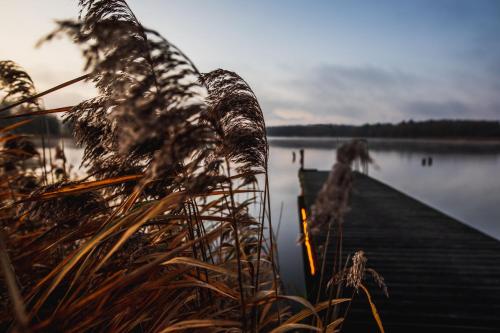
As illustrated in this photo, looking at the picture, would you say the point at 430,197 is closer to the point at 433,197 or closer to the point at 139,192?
the point at 433,197

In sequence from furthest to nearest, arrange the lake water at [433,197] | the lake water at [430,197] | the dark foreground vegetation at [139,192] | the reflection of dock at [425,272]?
the lake water at [433,197], the lake water at [430,197], the reflection of dock at [425,272], the dark foreground vegetation at [139,192]

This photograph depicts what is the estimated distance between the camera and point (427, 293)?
14.3ft

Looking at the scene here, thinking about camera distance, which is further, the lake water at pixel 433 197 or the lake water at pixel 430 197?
the lake water at pixel 433 197

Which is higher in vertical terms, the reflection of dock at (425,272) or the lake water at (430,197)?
the reflection of dock at (425,272)

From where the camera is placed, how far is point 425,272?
5.07 m

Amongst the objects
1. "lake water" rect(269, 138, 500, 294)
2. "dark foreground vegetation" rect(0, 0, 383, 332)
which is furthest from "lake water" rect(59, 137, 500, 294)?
"dark foreground vegetation" rect(0, 0, 383, 332)

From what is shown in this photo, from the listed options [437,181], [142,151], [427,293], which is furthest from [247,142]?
[437,181]

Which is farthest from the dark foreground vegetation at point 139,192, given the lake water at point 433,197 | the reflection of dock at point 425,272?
the lake water at point 433,197

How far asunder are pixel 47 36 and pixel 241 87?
0.83 metres

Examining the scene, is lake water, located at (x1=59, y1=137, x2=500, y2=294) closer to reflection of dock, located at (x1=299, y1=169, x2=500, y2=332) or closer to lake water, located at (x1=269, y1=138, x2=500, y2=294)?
lake water, located at (x1=269, y1=138, x2=500, y2=294)

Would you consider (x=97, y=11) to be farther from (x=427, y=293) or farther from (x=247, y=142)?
(x=427, y=293)

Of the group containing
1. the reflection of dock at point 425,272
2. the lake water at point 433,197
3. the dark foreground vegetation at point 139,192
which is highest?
the dark foreground vegetation at point 139,192

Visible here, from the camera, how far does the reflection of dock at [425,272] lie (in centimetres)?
371

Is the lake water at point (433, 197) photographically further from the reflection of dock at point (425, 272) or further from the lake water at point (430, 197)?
the reflection of dock at point (425, 272)
